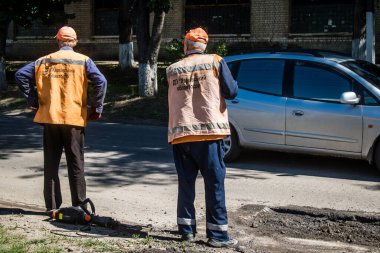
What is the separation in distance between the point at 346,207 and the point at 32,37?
1083 inches

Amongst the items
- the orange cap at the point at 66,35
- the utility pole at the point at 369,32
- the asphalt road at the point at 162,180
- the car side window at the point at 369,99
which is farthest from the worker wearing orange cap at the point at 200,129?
the utility pole at the point at 369,32

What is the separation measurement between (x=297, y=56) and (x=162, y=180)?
2.74 m

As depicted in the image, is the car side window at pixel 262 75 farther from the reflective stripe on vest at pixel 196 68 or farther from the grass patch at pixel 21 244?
the grass patch at pixel 21 244

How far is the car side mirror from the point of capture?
27.3 feet

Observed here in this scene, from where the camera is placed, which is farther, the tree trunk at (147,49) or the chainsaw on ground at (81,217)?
the tree trunk at (147,49)

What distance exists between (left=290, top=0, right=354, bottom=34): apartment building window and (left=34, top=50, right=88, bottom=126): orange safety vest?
2007 centimetres

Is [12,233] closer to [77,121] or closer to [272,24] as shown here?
[77,121]

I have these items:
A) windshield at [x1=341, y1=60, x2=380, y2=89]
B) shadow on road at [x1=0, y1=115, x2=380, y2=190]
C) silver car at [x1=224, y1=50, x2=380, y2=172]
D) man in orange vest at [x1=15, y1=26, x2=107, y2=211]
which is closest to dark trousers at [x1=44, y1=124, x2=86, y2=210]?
man in orange vest at [x1=15, y1=26, x2=107, y2=211]

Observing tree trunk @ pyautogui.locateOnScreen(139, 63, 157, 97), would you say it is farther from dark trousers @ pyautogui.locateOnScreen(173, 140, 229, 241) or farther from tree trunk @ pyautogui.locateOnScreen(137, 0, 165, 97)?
dark trousers @ pyautogui.locateOnScreen(173, 140, 229, 241)

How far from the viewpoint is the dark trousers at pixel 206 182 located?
527 centimetres

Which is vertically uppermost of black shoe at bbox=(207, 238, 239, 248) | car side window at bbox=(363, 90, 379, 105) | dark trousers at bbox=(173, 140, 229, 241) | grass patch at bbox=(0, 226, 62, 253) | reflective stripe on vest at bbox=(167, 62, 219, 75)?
reflective stripe on vest at bbox=(167, 62, 219, 75)

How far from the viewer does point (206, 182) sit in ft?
17.5

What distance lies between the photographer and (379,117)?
8242 millimetres

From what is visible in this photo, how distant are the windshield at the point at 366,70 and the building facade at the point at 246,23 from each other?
541 inches
